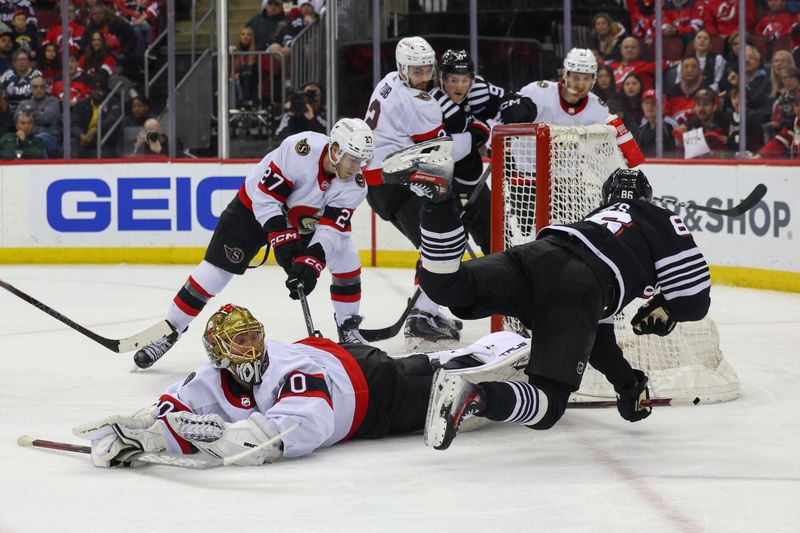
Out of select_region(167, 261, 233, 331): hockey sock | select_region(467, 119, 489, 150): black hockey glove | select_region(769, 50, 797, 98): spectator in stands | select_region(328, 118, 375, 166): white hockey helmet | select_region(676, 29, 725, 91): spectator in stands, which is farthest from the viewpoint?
select_region(676, 29, 725, 91): spectator in stands

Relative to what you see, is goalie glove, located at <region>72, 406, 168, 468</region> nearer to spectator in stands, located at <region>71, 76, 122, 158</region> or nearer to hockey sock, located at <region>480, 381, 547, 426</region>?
hockey sock, located at <region>480, 381, 547, 426</region>

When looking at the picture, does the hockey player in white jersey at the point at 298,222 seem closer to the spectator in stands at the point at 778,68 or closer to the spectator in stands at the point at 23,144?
the spectator in stands at the point at 778,68

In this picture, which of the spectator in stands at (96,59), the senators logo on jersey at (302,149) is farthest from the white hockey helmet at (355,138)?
the spectator in stands at (96,59)

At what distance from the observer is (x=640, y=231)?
325 centimetres

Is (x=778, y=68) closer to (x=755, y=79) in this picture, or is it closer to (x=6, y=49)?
(x=755, y=79)

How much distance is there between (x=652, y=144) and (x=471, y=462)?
4.55 m

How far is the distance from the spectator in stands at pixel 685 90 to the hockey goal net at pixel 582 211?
2943 mm

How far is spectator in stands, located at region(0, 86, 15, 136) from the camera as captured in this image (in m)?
8.18

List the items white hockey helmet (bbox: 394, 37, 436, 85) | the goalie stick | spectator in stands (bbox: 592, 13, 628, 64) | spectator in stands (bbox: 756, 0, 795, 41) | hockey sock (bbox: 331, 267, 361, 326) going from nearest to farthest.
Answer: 1. the goalie stick
2. hockey sock (bbox: 331, 267, 361, 326)
3. white hockey helmet (bbox: 394, 37, 436, 85)
4. spectator in stands (bbox: 756, 0, 795, 41)
5. spectator in stands (bbox: 592, 13, 628, 64)

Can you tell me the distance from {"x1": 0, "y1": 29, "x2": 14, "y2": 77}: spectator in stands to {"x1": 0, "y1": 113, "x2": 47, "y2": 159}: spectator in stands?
0.55 m

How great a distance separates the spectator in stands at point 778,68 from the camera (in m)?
7.11

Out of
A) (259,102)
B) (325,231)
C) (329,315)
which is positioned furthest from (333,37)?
(325,231)

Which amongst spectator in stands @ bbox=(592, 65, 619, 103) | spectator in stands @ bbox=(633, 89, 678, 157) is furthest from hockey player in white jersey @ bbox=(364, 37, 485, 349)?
spectator in stands @ bbox=(592, 65, 619, 103)

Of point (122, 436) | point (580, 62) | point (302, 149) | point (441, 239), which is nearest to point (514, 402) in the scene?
point (441, 239)
